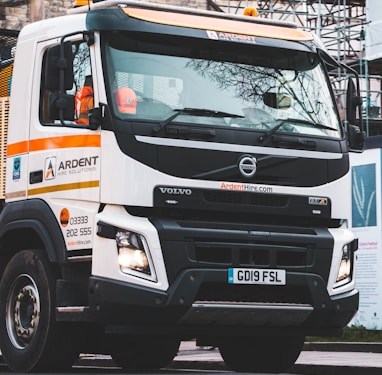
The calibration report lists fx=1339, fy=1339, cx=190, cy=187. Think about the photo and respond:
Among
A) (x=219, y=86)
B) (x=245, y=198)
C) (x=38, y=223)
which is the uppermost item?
(x=219, y=86)

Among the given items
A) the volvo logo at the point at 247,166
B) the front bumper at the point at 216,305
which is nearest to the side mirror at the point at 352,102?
the volvo logo at the point at 247,166

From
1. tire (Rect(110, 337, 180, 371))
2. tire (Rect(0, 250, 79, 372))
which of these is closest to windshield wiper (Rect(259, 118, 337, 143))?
tire (Rect(0, 250, 79, 372))

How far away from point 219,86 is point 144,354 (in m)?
3.17

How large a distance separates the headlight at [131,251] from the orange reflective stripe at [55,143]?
0.81 meters

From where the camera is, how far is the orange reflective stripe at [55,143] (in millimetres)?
10805

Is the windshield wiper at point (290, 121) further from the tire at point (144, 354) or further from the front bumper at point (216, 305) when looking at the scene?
the tire at point (144, 354)

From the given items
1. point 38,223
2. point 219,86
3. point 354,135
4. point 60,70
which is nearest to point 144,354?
point 38,223

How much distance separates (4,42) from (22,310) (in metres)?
2.82

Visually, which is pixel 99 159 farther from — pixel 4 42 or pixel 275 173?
pixel 4 42

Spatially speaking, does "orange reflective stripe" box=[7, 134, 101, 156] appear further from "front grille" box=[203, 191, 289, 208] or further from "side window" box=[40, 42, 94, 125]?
"front grille" box=[203, 191, 289, 208]

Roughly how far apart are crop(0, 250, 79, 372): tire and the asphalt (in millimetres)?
3758

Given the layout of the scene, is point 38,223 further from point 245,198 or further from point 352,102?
point 352,102

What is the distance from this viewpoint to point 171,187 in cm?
1065

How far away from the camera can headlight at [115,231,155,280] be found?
10.4 metres
